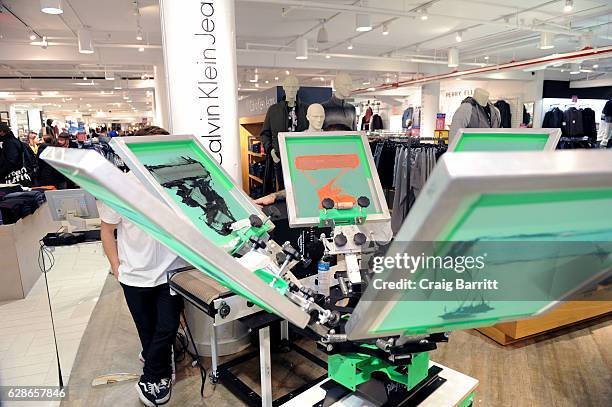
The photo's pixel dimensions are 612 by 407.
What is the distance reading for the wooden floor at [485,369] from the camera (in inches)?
102

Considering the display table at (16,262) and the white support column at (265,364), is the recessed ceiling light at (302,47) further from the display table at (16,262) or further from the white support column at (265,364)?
the white support column at (265,364)

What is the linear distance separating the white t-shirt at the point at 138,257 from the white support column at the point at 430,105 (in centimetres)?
1117

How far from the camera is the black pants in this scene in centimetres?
235

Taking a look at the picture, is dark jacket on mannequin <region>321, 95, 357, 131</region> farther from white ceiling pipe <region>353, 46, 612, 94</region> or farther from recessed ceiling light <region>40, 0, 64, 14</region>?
white ceiling pipe <region>353, 46, 612, 94</region>

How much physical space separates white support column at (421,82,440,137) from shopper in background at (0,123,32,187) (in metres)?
10.1

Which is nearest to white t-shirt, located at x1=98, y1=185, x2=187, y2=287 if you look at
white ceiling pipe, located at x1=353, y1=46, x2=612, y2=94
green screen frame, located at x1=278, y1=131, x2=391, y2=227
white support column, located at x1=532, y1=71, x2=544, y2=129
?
green screen frame, located at x1=278, y1=131, x2=391, y2=227

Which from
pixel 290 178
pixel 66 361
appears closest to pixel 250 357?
pixel 66 361

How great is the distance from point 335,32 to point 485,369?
7.60 m

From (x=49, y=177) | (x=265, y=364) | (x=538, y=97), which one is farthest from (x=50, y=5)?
(x=538, y=97)

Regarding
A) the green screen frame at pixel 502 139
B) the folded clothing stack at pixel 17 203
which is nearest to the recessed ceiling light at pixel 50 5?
the folded clothing stack at pixel 17 203

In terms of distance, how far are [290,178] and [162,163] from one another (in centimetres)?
48

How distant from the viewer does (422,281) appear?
0.60 m

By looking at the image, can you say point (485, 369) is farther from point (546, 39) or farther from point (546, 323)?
point (546, 39)

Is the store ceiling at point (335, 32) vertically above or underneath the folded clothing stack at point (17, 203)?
above
